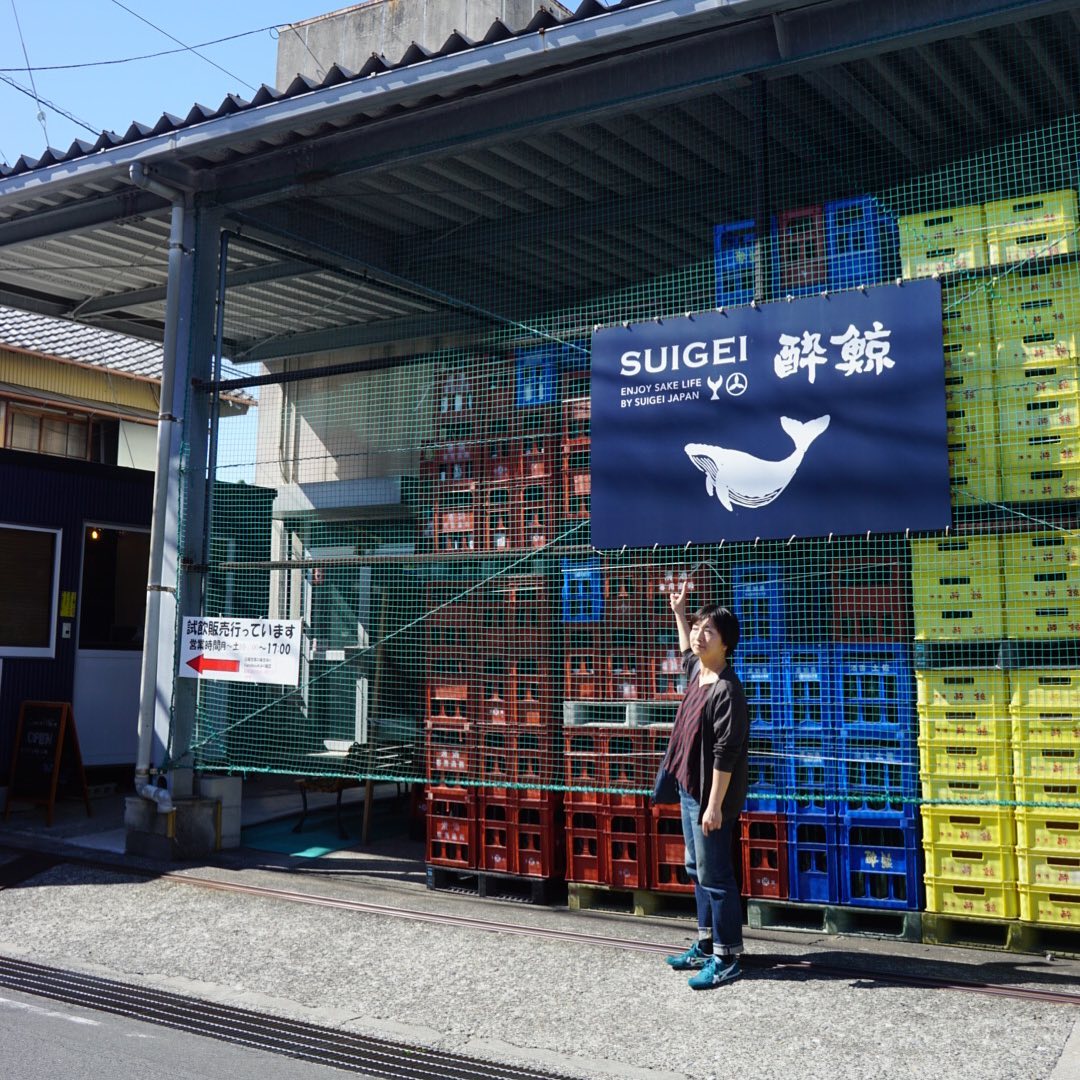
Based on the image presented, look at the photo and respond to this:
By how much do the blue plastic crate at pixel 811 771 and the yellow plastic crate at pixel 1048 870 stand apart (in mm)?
1057

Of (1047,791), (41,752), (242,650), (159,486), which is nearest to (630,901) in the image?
(1047,791)

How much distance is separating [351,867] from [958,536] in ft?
17.2

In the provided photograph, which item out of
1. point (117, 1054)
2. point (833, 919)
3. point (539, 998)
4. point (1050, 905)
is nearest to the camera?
point (117, 1054)

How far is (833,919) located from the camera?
6895mm

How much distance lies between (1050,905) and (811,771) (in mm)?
1439

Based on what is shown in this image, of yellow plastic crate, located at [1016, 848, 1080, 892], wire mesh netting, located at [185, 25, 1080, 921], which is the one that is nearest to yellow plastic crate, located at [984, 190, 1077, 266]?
wire mesh netting, located at [185, 25, 1080, 921]

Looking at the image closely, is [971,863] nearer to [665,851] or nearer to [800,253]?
[665,851]

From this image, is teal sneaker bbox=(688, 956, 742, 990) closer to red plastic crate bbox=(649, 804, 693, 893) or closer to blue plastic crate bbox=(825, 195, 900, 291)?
red plastic crate bbox=(649, 804, 693, 893)

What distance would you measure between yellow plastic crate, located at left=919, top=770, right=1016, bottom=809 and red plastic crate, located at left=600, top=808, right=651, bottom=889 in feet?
5.93

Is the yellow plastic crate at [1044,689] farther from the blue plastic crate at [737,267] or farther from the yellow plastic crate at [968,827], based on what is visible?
the blue plastic crate at [737,267]

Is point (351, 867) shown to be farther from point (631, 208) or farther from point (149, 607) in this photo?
point (631, 208)

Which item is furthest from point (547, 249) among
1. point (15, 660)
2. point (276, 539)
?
point (15, 660)

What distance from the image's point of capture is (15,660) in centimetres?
1148

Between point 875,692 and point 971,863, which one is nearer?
point 971,863
